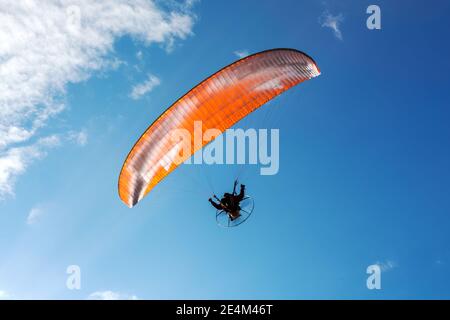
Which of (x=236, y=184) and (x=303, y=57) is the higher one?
(x=303, y=57)

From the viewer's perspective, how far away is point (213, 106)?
17.7 m

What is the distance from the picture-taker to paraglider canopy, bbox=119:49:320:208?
680 inches

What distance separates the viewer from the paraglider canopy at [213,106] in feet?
56.7

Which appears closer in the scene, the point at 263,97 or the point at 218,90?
the point at 218,90

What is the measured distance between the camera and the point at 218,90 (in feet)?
57.1
